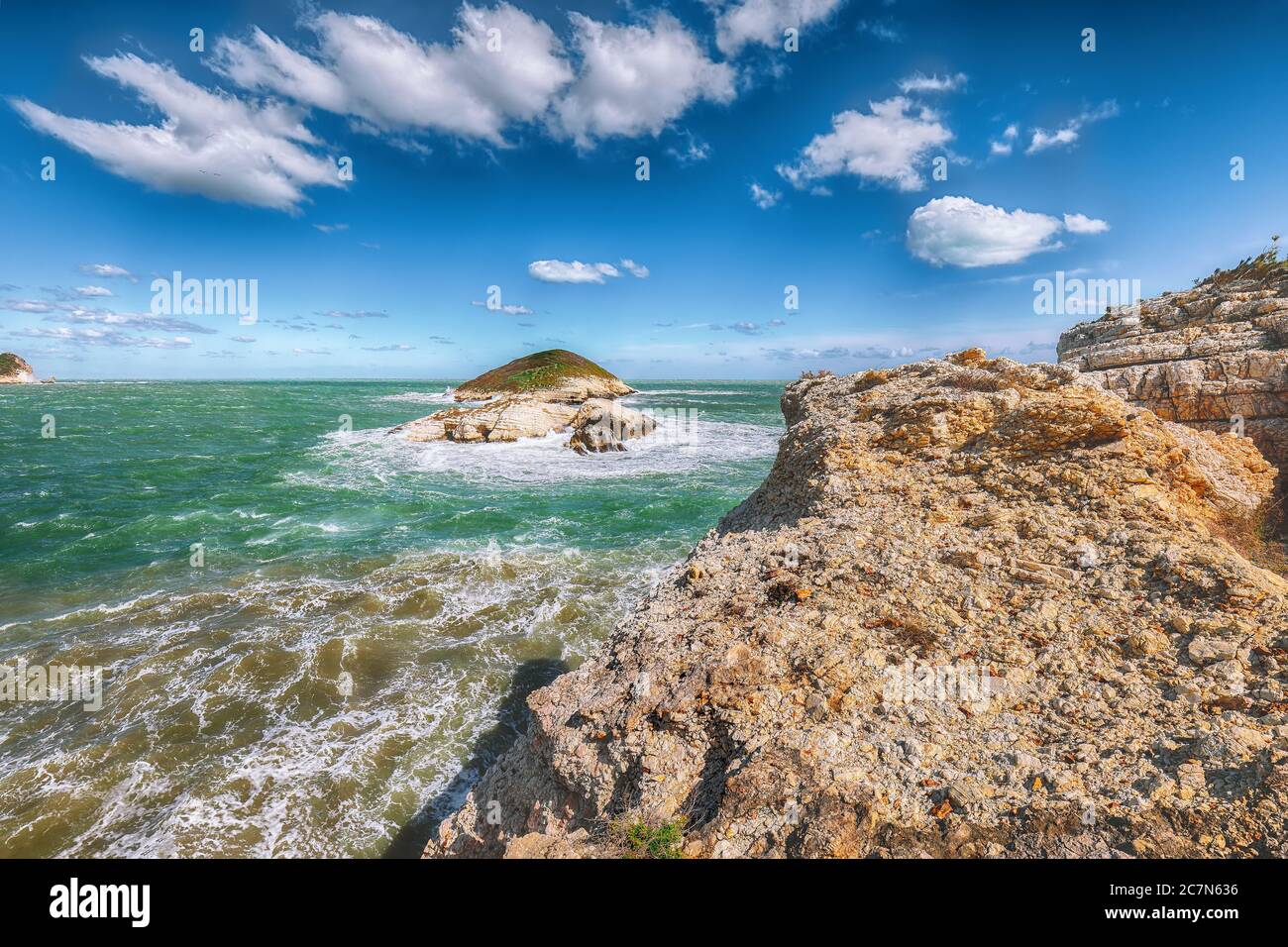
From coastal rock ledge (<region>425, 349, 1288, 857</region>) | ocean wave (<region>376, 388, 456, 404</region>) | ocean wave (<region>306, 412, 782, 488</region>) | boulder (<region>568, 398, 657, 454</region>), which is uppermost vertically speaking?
ocean wave (<region>376, 388, 456, 404</region>)

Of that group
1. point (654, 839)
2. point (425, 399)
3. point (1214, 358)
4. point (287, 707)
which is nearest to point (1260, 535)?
point (1214, 358)

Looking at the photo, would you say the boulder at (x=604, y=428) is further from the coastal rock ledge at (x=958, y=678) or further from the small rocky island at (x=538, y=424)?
the coastal rock ledge at (x=958, y=678)

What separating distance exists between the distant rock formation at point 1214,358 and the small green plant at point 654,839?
537 inches

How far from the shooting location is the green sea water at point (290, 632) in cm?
705

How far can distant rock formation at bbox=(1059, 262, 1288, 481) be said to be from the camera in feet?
37.0

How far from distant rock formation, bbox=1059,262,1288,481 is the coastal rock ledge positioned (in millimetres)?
5620

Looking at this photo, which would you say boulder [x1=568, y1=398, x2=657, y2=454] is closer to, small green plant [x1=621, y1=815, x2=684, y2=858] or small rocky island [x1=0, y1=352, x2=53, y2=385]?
small green plant [x1=621, y1=815, x2=684, y2=858]

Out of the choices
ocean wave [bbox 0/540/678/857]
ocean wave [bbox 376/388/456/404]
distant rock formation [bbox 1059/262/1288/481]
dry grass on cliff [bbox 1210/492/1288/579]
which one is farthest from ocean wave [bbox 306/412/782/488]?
ocean wave [bbox 376/388/456/404]

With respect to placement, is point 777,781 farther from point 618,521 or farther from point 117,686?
point 618,521

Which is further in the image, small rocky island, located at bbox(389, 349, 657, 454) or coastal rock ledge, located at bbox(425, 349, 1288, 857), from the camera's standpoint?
small rocky island, located at bbox(389, 349, 657, 454)

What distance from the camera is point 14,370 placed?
421ft

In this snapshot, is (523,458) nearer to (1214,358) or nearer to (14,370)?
(1214,358)
